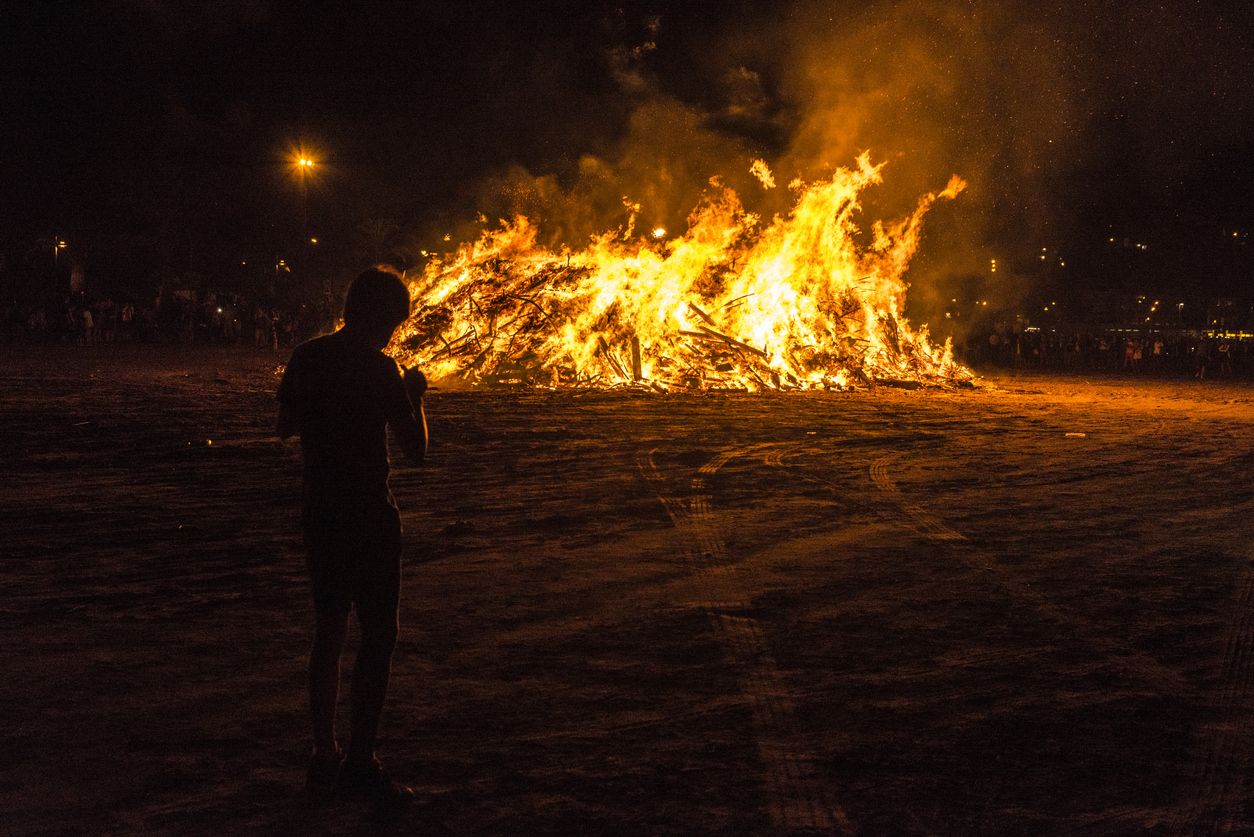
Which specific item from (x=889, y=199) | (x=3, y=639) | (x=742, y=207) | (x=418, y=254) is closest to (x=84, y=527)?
(x=3, y=639)

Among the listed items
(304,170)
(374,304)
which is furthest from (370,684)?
(304,170)

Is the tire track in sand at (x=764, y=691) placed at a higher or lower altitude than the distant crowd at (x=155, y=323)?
lower

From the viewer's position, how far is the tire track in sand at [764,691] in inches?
136

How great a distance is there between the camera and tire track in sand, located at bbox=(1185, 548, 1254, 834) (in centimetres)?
341

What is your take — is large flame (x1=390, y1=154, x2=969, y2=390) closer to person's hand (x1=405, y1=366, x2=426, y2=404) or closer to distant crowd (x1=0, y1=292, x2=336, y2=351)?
distant crowd (x1=0, y1=292, x2=336, y2=351)

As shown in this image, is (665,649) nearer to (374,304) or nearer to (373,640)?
(373,640)

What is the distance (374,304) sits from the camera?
12.1ft

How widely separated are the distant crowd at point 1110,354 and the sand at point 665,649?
30512mm

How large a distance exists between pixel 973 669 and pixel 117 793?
3643 mm

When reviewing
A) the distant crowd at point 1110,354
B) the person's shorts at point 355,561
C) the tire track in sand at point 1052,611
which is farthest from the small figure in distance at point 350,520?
the distant crowd at point 1110,354

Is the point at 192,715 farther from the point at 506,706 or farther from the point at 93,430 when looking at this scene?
the point at 93,430

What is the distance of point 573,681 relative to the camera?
466cm

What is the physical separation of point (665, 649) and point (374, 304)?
2390mm

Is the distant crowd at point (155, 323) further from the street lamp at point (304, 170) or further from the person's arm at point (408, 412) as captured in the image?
the person's arm at point (408, 412)
